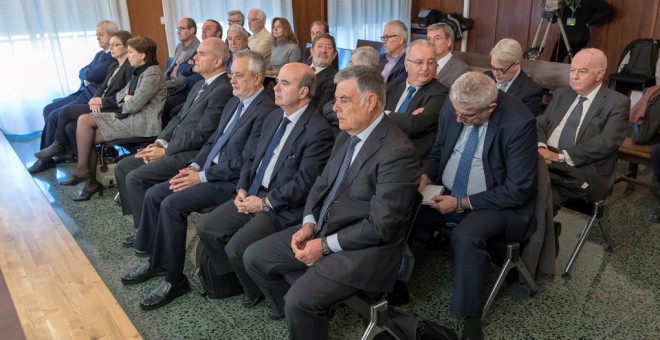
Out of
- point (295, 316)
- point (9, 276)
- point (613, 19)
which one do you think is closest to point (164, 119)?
point (9, 276)

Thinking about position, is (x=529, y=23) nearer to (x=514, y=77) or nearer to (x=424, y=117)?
(x=514, y=77)

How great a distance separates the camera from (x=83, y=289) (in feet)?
7.44

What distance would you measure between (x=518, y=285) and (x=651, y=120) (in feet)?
5.92

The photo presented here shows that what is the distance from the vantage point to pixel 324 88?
12.7 ft

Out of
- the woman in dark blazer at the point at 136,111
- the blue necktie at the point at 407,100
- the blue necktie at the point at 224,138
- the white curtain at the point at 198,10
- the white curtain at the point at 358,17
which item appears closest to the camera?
the blue necktie at the point at 224,138

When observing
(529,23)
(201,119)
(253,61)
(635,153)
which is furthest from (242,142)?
(529,23)

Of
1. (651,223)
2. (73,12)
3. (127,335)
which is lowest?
(651,223)

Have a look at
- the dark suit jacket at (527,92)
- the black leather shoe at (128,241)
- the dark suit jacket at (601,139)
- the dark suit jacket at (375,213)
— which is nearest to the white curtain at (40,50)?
the black leather shoe at (128,241)

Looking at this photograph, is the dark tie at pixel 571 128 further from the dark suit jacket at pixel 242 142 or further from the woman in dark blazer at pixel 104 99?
the woman in dark blazer at pixel 104 99

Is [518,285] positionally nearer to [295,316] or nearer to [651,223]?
[295,316]

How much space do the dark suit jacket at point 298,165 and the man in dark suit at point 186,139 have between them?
90 centimetres

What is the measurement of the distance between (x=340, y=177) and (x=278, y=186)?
47 cm

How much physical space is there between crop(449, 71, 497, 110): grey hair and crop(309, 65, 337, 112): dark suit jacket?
168cm

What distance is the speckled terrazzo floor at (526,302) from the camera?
2354mm
